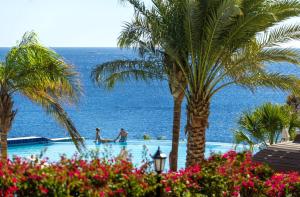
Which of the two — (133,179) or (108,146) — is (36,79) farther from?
(108,146)

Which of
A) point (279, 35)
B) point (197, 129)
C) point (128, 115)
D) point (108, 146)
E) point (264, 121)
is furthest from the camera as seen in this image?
point (128, 115)

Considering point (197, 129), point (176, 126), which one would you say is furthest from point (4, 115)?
point (176, 126)

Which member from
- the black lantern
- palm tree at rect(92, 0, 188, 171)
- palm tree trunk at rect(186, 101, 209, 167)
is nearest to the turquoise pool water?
palm tree at rect(92, 0, 188, 171)

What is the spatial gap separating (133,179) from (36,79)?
564cm

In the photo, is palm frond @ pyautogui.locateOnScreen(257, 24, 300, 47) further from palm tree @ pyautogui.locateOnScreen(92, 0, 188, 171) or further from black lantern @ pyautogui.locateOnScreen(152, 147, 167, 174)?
black lantern @ pyautogui.locateOnScreen(152, 147, 167, 174)

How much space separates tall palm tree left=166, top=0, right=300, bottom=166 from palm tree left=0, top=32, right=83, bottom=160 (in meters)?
2.44

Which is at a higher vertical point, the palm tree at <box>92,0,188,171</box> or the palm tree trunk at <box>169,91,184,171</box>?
the palm tree at <box>92,0,188,171</box>

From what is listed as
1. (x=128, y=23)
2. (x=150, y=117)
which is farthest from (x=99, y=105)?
(x=128, y=23)

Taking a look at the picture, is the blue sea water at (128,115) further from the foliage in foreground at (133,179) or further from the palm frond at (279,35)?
the foliage in foreground at (133,179)

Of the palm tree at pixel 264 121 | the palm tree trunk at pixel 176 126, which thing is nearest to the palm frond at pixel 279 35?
the palm tree trunk at pixel 176 126

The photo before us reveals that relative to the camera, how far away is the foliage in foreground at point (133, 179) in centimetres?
719

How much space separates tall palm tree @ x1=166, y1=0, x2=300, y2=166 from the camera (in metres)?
13.3

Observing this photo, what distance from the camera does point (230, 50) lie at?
13867 mm

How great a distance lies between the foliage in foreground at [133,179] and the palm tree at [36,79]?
14.0 feet
